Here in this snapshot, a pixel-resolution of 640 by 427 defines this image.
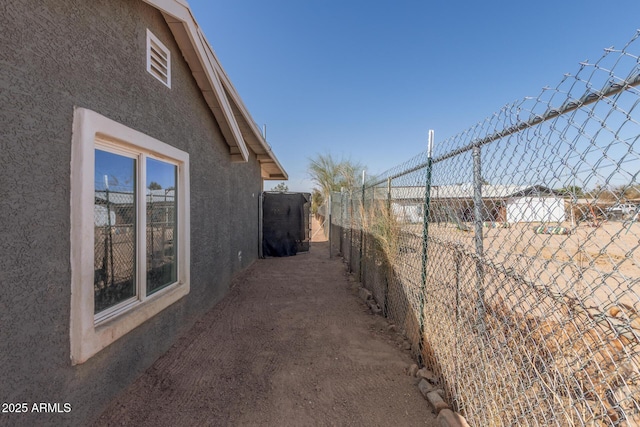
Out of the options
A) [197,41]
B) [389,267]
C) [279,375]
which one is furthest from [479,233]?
[197,41]

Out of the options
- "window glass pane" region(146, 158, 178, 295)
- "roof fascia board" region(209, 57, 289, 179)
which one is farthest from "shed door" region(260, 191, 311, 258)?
"window glass pane" region(146, 158, 178, 295)

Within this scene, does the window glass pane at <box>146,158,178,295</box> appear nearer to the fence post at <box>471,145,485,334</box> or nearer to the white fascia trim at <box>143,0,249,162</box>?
the white fascia trim at <box>143,0,249,162</box>

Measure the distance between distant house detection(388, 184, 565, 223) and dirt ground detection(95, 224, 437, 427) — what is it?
1662 millimetres

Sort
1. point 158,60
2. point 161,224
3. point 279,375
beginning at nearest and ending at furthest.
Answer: point 279,375 < point 158,60 < point 161,224

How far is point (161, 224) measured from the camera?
340 centimetres

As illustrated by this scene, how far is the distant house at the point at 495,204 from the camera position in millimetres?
1427

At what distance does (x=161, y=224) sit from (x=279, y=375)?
219 centimetres

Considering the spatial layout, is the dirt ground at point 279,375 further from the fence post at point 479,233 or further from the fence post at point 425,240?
the fence post at point 479,233

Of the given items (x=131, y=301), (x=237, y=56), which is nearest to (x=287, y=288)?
(x=131, y=301)

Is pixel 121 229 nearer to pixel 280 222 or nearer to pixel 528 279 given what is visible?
pixel 528 279

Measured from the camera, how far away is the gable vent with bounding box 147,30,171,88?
3098 millimetres

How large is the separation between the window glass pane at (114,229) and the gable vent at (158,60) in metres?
1.12

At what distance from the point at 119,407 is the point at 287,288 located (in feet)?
12.4

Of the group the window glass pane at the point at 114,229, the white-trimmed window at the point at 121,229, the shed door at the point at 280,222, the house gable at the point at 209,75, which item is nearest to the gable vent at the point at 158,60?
the house gable at the point at 209,75
